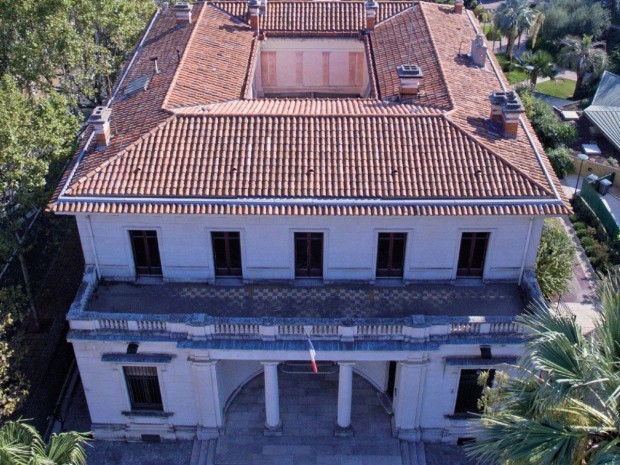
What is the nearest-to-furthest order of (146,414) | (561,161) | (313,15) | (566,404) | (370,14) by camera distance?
1. (566,404)
2. (146,414)
3. (370,14)
4. (313,15)
5. (561,161)

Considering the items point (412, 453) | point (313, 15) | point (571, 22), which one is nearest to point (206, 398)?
point (412, 453)

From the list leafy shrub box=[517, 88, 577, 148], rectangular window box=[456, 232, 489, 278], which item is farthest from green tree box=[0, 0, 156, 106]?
leafy shrub box=[517, 88, 577, 148]

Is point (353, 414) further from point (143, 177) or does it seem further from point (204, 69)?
point (204, 69)

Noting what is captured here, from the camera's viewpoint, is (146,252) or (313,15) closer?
(146,252)

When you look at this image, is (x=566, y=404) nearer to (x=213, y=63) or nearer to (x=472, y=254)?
(x=472, y=254)

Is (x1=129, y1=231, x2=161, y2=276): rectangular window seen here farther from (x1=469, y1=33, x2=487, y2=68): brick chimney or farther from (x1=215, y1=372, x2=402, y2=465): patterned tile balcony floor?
(x1=469, y1=33, x2=487, y2=68): brick chimney
